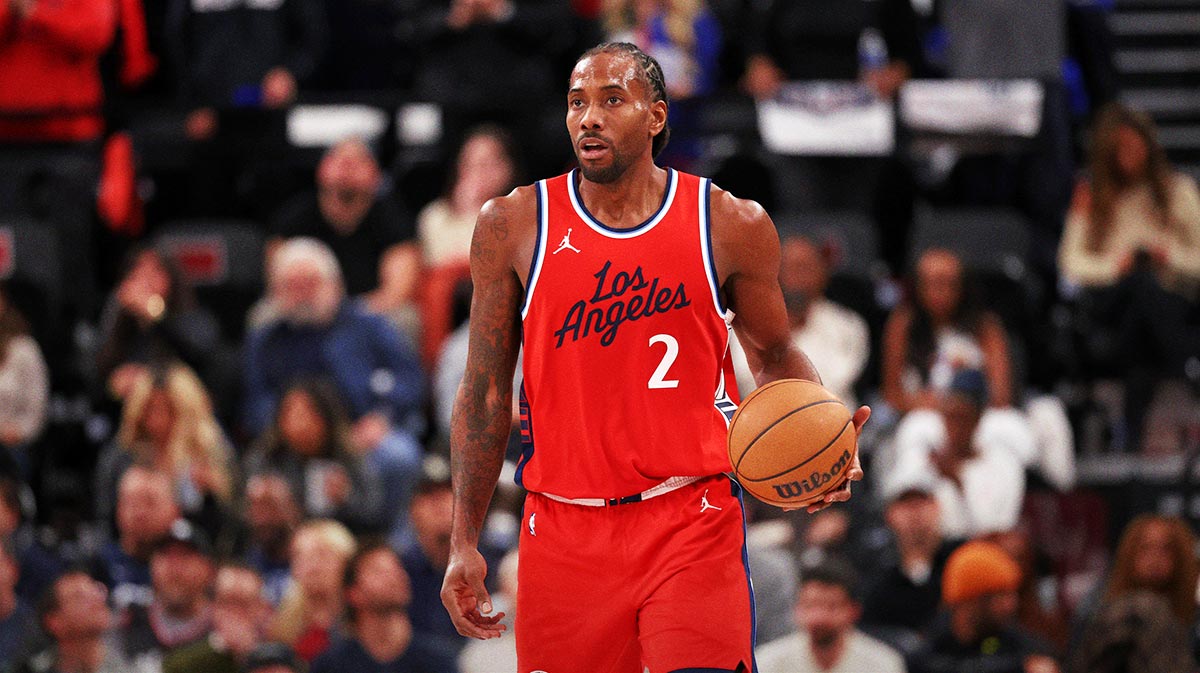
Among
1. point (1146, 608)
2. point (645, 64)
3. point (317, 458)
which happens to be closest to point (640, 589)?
point (645, 64)

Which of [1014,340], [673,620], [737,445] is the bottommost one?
[1014,340]

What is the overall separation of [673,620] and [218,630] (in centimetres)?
381

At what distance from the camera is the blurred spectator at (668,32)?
10.2m

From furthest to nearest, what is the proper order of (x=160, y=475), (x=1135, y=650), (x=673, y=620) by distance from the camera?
(x=160, y=475)
(x=1135, y=650)
(x=673, y=620)

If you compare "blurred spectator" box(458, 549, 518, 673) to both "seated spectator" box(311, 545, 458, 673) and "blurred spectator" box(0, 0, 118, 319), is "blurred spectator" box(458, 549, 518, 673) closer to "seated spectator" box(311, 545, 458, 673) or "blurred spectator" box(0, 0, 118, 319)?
"seated spectator" box(311, 545, 458, 673)

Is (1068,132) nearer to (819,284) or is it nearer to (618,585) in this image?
(819,284)

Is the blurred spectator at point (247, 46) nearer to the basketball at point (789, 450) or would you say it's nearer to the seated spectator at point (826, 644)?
the seated spectator at point (826, 644)

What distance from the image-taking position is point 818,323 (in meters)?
9.14

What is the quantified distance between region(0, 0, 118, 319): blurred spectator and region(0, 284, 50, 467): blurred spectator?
0.78 meters

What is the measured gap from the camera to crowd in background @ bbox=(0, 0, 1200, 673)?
7.82 meters

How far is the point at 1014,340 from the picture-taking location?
30.6 feet

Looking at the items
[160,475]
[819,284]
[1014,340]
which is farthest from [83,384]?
[1014,340]

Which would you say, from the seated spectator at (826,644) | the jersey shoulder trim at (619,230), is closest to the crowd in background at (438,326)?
the seated spectator at (826,644)

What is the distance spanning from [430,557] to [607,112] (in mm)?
4001
